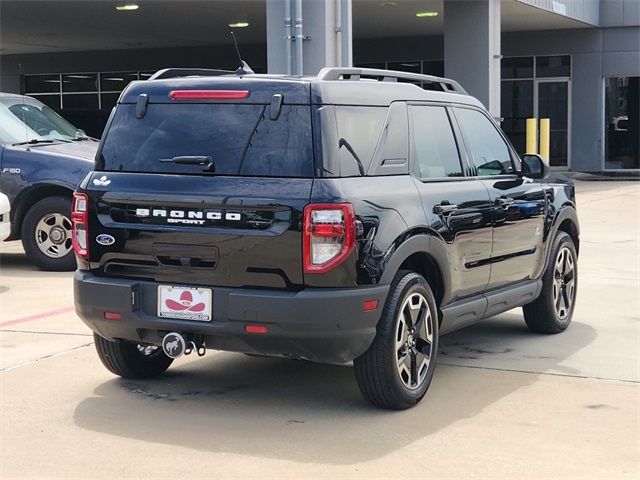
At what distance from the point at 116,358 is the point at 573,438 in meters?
2.77

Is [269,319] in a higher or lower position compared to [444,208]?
lower

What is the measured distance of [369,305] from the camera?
5.33 metres

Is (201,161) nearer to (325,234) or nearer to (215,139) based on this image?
(215,139)

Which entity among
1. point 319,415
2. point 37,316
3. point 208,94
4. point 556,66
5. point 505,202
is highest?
point 556,66

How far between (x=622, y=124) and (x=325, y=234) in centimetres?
2709

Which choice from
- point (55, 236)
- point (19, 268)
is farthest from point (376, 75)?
point (19, 268)

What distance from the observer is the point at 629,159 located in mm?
30562

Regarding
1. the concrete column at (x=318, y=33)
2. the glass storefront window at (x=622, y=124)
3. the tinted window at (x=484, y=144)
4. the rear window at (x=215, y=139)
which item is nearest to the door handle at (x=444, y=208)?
the tinted window at (x=484, y=144)

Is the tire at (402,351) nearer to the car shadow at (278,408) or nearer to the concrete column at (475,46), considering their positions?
the car shadow at (278,408)

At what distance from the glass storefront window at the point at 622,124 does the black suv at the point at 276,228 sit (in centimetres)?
2554

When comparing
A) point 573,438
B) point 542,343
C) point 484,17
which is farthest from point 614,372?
point 484,17

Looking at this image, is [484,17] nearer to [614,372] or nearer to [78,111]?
[78,111]

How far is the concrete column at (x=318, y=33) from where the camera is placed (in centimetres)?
1541

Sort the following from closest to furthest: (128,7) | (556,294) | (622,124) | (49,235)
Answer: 1. (556,294)
2. (49,235)
3. (128,7)
4. (622,124)
